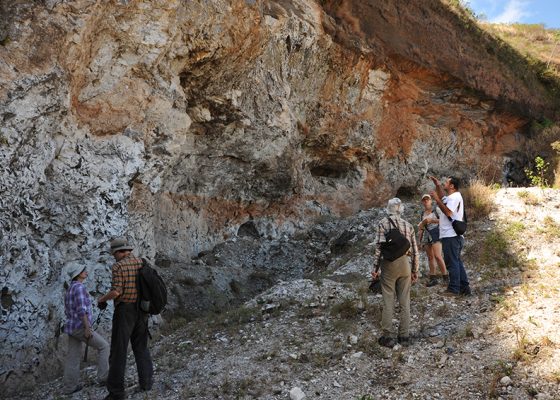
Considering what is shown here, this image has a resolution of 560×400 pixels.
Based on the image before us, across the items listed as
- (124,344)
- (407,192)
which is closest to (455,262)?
(124,344)

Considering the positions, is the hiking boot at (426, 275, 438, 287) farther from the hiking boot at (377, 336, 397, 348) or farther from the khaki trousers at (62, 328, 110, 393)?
the khaki trousers at (62, 328, 110, 393)

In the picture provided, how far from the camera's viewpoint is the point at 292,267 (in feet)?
35.5

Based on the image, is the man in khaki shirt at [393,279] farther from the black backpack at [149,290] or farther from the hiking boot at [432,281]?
the black backpack at [149,290]

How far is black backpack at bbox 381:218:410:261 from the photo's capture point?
468 cm

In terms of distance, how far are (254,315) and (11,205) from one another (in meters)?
3.31

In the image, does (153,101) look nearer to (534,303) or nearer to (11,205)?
(11,205)

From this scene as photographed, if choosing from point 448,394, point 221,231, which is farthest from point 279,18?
point 448,394

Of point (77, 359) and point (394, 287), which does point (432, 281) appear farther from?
point (77, 359)

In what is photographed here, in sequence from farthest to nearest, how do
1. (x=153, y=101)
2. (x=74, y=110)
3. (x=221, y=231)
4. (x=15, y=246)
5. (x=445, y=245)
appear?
(x=221, y=231) → (x=153, y=101) → (x=74, y=110) → (x=445, y=245) → (x=15, y=246)

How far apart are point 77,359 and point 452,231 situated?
4516mm

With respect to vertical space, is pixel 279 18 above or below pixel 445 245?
above

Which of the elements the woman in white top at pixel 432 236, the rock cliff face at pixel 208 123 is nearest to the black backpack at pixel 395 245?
the woman in white top at pixel 432 236

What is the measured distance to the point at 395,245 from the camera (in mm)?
4680

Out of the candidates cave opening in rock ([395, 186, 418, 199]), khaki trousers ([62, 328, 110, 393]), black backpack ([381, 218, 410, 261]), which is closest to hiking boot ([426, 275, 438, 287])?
black backpack ([381, 218, 410, 261])
